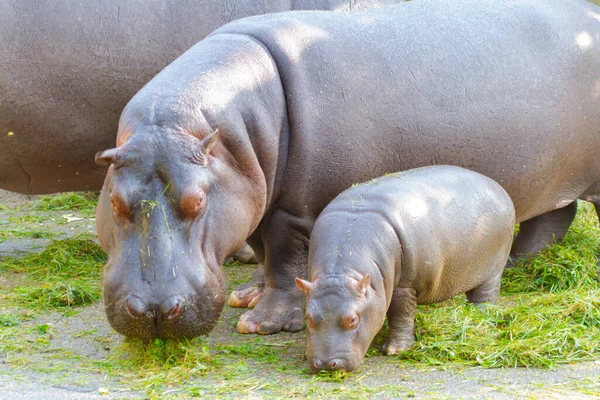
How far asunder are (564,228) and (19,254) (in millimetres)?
3555

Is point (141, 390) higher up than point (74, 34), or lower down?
lower down

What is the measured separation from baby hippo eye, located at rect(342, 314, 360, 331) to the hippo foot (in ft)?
1.23

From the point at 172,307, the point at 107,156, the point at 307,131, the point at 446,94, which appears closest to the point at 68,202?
the point at 307,131

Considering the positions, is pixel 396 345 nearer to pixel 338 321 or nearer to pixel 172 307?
pixel 338 321

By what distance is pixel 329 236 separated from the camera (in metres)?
4.45

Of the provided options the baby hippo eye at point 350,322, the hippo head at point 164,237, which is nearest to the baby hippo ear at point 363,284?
the baby hippo eye at point 350,322

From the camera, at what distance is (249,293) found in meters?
5.60

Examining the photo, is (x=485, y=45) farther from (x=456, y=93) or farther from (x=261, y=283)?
(x=261, y=283)

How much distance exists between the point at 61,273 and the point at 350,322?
2.65m

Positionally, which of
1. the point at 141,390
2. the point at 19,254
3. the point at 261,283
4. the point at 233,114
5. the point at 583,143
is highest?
the point at 233,114

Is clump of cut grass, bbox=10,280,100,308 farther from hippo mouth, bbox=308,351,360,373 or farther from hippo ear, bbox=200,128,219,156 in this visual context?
hippo mouth, bbox=308,351,360,373

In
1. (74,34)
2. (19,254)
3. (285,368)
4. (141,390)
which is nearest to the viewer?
(141,390)

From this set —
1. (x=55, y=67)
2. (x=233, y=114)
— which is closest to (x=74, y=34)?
(x=55, y=67)

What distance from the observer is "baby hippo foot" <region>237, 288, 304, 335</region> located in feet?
16.4
